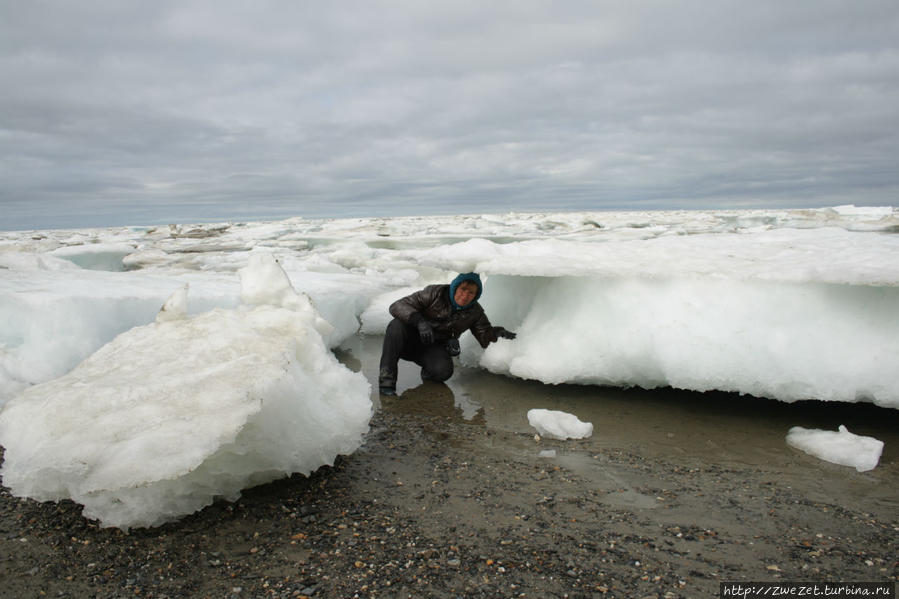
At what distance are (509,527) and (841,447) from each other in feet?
5.62

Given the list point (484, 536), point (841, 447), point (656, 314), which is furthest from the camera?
point (656, 314)

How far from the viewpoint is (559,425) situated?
9.43ft

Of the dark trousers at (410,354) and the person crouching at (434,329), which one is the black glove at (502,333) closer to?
the person crouching at (434,329)

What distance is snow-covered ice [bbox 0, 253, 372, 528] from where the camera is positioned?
1.78 m

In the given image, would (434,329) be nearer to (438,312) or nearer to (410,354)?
(438,312)

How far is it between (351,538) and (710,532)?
4.09 ft

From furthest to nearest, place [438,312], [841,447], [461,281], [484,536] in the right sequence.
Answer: [438,312] < [461,281] < [841,447] < [484,536]

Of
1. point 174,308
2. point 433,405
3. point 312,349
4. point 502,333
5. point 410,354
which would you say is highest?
point 174,308

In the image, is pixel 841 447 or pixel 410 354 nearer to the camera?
pixel 841 447

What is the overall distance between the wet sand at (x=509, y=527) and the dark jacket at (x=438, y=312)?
113cm

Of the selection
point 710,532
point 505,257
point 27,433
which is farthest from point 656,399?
point 27,433

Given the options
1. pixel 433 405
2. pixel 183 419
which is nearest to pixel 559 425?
pixel 433 405

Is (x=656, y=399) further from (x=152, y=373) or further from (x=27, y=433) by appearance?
(x=27, y=433)

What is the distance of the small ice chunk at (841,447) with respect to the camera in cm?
243
